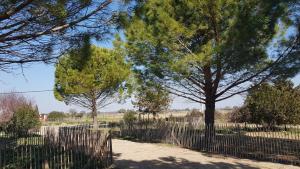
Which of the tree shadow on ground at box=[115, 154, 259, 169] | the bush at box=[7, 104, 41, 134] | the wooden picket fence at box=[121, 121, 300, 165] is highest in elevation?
the bush at box=[7, 104, 41, 134]

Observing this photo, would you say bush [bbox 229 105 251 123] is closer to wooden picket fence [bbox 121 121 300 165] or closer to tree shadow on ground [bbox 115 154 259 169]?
wooden picket fence [bbox 121 121 300 165]

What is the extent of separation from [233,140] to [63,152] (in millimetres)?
6841

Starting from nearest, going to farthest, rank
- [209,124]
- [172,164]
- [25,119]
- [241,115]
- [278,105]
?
[172,164] < [209,124] < [278,105] < [25,119] < [241,115]

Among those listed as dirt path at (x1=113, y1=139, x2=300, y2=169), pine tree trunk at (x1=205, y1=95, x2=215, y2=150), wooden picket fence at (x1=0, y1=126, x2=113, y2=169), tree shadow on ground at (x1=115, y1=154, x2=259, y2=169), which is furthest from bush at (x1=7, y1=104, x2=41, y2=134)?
wooden picket fence at (x1=0, y1=126, x2=113, y2=169)

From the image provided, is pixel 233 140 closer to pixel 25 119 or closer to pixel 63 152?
pixel 63 152

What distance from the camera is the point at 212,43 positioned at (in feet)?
45.8

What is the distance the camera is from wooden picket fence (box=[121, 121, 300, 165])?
12977mm

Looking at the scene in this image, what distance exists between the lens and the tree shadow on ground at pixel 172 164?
11.6 m

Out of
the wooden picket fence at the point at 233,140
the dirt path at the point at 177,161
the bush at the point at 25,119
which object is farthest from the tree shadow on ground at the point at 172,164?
the bush at the point at 25,119

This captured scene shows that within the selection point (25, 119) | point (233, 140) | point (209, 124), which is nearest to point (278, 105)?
point (209, 124)

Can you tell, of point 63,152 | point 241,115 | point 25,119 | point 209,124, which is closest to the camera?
point 63,152

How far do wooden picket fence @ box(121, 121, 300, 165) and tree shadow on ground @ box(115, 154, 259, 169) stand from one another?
162 centimetres

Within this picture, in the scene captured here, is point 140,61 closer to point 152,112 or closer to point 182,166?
point 182,166

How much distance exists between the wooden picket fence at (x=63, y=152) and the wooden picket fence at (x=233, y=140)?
4975 mm
